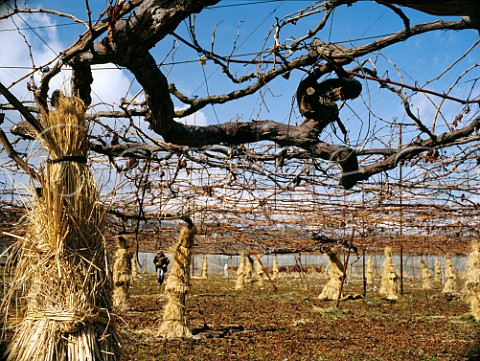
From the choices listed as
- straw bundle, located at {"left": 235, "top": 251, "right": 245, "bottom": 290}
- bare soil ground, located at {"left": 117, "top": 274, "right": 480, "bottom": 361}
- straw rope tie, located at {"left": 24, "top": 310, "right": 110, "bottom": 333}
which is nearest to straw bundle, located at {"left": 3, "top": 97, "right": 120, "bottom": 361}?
straw rope tie, located at {"left": 24, "top": 310, "right": 110, "bottom": 333}

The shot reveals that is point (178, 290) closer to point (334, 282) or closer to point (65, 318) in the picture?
point (65, 318)

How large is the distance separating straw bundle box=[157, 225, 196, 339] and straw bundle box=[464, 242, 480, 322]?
679 centimetres

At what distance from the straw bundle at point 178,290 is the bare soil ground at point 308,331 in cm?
24

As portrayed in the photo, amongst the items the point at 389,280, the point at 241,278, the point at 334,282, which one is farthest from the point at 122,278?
the point at 241,278

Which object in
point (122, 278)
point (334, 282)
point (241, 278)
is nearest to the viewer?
point (122, 278)

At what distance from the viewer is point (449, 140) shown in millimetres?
3252

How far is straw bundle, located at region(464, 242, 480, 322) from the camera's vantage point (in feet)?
35.3

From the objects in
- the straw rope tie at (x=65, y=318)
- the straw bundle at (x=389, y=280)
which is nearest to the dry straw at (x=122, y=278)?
the straw bundle at (x=389, y=280)

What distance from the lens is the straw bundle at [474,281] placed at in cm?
1075

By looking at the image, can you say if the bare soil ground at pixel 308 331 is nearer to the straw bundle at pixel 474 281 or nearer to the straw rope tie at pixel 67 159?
the straw bundle at pixel 474 281

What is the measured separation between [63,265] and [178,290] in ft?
18.8

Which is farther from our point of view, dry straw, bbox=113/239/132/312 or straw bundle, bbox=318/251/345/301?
straw bundle, bbox=318/251/345/301

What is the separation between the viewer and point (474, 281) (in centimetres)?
1078

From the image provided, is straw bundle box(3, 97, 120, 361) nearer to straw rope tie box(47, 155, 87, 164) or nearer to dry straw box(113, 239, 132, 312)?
straw rope tie box(47, 155, 87, 164)
